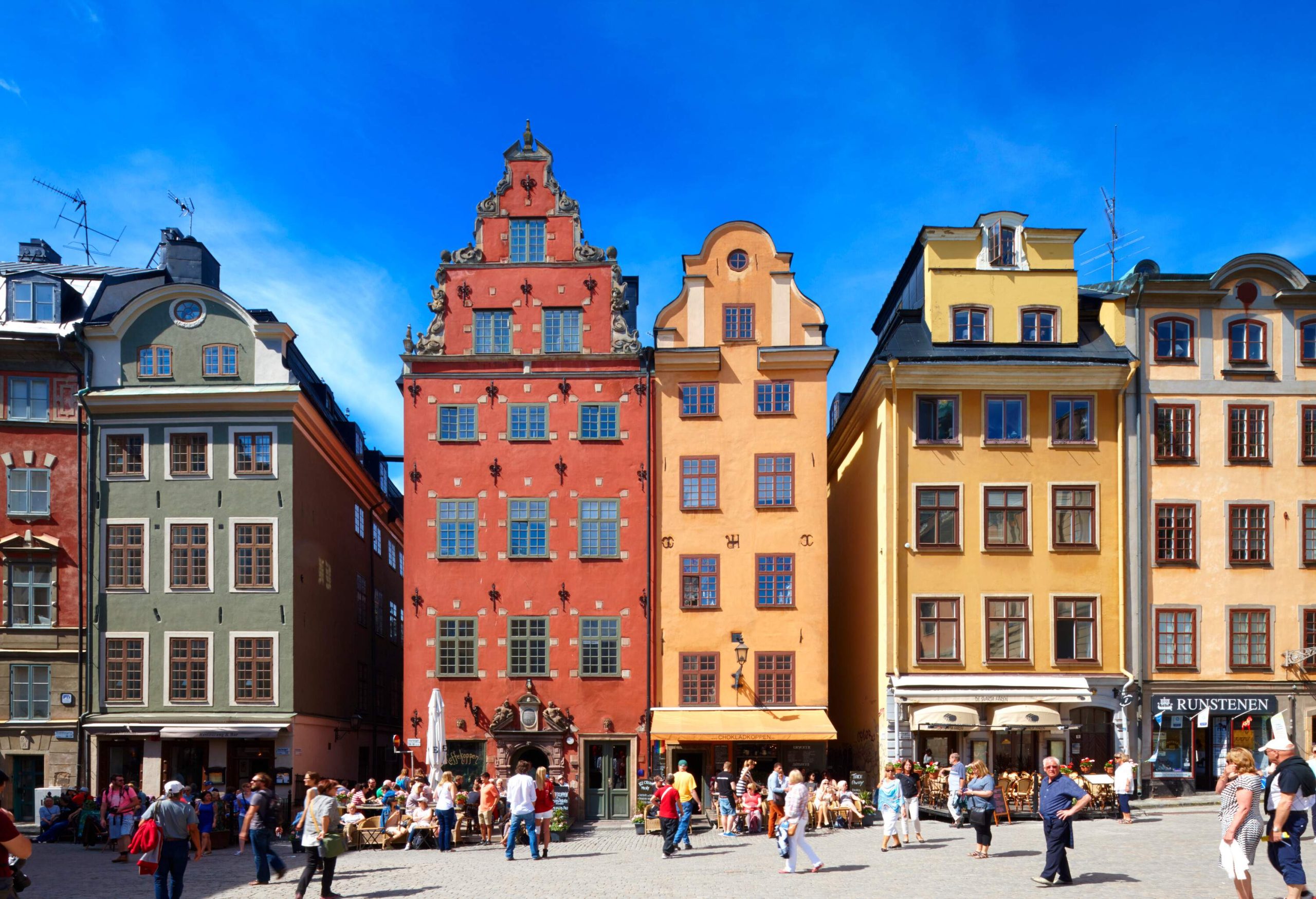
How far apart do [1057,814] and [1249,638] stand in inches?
821

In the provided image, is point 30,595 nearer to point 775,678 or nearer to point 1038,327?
point 775,678

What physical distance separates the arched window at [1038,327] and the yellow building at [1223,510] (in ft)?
7.23

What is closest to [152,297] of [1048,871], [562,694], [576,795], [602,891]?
[562,694]

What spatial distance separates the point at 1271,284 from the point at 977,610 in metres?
13.1

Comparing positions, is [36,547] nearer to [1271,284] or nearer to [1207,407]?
[1207,407]

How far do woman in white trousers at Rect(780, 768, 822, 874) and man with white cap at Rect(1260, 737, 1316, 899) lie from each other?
827cm

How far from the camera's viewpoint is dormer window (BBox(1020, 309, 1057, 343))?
3734 centimetres

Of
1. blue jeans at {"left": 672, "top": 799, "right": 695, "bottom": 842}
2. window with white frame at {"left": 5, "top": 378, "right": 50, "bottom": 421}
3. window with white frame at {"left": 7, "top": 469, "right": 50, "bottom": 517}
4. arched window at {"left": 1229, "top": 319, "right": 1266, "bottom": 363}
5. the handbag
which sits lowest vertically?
blue jeans at {"left": 672, "top": 799, "right": 695, "bottom": 842}

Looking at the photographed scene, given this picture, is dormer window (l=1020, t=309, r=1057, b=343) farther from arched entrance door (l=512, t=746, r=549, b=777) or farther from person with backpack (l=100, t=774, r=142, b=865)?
person with backpack (l=100, t=774, r=142, b=865)

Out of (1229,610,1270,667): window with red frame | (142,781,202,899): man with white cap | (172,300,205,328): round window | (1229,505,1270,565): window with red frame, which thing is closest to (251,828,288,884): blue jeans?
(142,781,202,899): man with white cap

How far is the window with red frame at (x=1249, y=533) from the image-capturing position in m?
36.2

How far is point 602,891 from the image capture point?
19328 mm

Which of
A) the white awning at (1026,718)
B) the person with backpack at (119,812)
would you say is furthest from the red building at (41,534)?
the white awning at (1026,718)

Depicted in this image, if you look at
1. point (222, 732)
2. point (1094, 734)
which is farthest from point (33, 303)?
point (1094, 734)
